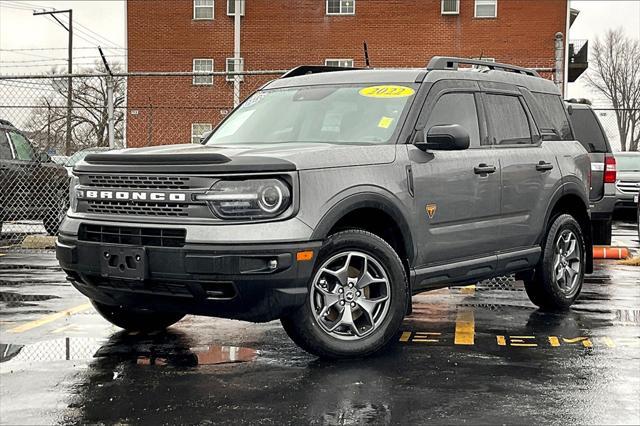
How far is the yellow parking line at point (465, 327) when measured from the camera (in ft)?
20.8

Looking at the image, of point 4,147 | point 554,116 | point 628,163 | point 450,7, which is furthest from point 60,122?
point 450,7

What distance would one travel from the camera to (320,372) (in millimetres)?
5344

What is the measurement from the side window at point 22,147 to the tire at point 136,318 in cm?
820

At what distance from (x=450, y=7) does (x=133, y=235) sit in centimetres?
3212

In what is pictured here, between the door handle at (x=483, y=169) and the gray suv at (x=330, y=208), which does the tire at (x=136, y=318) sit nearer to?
the gray suv at (x=330, y=208)

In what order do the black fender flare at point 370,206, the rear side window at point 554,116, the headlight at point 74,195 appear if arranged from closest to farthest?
the black fender flare at point 370,206 < the headlight at point 74,195 < the rear side window at point 554,116

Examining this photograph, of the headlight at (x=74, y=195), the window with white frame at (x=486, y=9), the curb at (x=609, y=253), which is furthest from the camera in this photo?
the window with white frame at (x=486, y=9)

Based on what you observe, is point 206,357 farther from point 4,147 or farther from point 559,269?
point 4,147

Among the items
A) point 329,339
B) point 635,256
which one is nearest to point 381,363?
point 329,339

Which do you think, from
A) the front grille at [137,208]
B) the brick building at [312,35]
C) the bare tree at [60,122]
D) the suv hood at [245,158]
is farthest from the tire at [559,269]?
the brick building at [312,35]

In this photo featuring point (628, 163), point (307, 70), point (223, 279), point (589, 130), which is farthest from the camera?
point (628, 163)

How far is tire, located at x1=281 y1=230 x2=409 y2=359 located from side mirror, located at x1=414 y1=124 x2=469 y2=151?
80 cm

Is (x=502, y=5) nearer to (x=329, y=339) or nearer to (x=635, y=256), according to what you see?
(x=635, y=256)

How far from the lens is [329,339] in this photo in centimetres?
556
